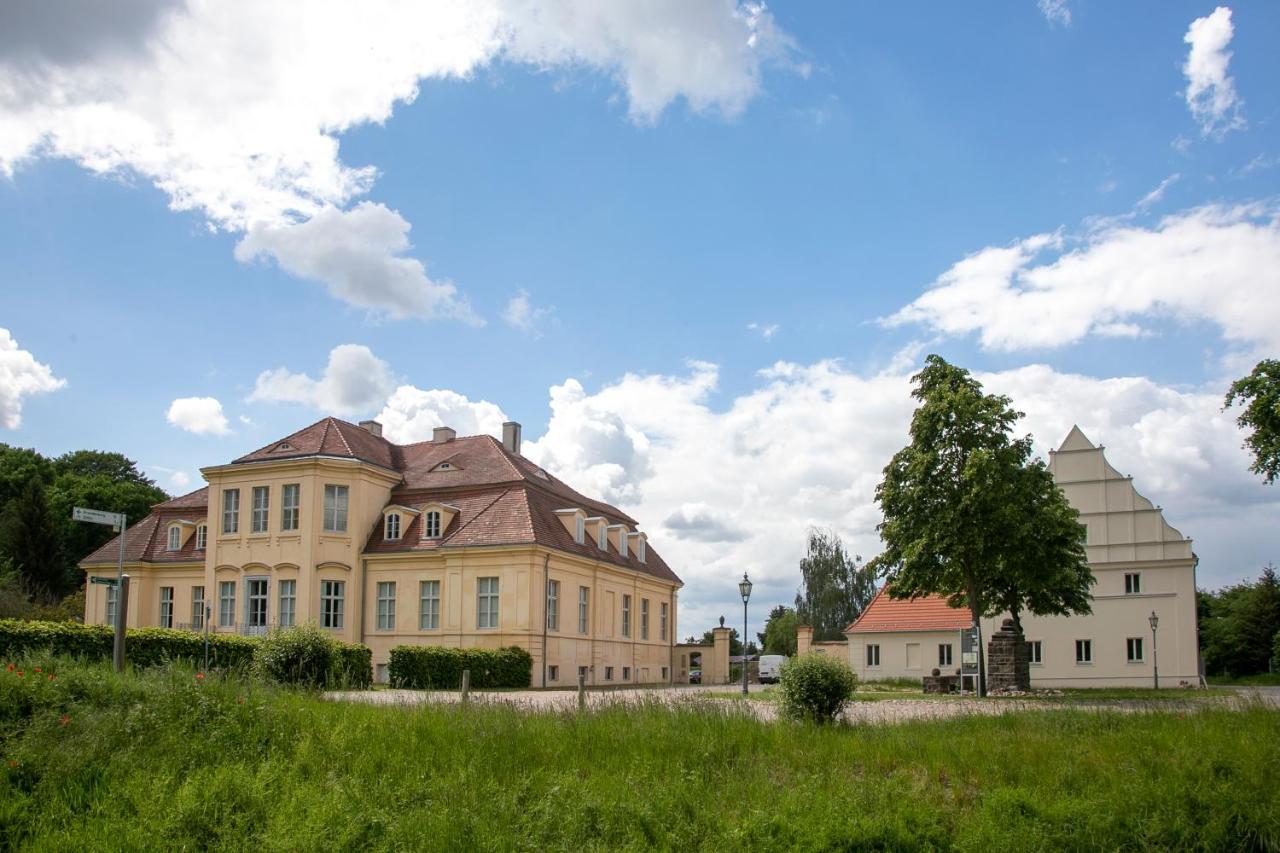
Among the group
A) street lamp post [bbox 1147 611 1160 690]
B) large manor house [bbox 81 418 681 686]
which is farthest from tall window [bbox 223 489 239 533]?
street lamp post [bbox 1147 611 1160 690]

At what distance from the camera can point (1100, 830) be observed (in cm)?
1176

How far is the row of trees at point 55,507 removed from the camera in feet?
200

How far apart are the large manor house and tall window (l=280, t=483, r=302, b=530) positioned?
0.04 meters

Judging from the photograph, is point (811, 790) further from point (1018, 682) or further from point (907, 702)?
point (1018, 682)

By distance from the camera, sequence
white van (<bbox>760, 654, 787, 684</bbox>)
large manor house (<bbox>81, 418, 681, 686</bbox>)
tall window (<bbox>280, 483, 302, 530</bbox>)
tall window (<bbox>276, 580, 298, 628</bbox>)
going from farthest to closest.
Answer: white van (<bbox>760, 654, 787, 684</bbox>), tall window (<bbox>280, 483, 302, 530</bbox>), tall window (<bbox>276, 580, 298, 628</bbox>), large manor house (<bbox>81, 418, 681, 686</bbox>)

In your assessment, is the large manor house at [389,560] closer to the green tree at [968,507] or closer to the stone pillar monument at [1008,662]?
the green tree at [968,507]

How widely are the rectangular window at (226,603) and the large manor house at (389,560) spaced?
0.06 m

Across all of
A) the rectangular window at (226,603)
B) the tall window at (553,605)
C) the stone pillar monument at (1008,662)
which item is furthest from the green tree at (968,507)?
the rectangular window at (226,603)

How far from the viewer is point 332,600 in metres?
41.7

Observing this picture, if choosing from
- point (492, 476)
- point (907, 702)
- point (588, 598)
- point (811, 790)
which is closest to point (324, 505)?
point (492, 476)

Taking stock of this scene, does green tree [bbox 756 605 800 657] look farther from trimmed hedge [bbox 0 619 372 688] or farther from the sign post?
the sign post

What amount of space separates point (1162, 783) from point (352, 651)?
2296 centimetres

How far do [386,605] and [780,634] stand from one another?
A: 4200 cm

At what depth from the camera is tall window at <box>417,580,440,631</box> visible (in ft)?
135
